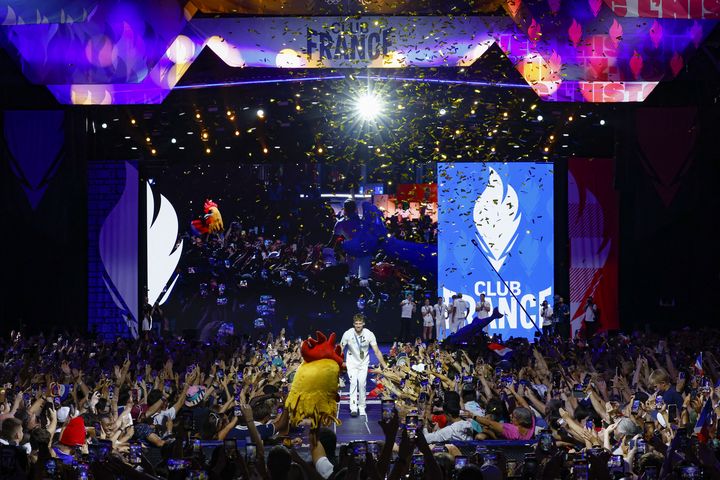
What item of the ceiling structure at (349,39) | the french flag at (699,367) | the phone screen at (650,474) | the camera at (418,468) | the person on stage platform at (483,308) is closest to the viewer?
the camera at (418,468)

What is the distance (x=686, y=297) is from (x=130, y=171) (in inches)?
442

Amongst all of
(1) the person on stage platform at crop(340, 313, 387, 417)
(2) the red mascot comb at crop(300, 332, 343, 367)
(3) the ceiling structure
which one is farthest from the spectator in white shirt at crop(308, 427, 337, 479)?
(3) the ceiling structure

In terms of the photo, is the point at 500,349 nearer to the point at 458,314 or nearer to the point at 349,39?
the point at 349,39

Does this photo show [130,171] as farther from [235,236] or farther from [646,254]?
[646,254]

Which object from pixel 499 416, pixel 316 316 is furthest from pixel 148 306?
pixel 499 416

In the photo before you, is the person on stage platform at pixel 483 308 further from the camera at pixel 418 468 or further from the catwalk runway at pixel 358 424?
the camera at pixel 418 468

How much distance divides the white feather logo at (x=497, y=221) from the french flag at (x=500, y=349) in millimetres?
6779

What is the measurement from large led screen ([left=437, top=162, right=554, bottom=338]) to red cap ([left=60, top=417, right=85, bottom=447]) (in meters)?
16.0

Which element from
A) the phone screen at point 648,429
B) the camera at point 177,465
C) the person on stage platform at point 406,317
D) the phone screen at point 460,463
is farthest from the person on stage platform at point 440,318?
the camera at point 177,465

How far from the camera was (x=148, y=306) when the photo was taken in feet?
71.8

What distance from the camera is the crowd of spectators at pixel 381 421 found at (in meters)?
4.09

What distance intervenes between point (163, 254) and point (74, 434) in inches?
637

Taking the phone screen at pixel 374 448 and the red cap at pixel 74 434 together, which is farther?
the red cap at pixel 74 434

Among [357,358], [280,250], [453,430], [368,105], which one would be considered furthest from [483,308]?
[453,430]
